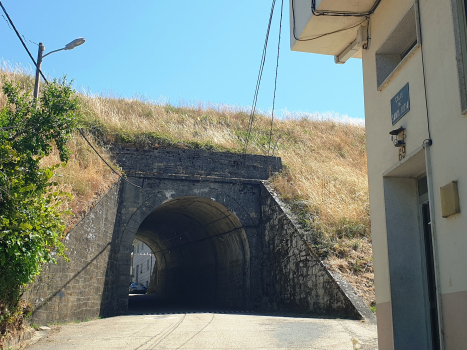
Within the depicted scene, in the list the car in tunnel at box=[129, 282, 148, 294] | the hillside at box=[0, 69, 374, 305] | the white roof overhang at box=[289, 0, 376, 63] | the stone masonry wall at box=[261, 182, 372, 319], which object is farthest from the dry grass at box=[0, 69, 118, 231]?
the car in tunnel at box=[129, 282, 148, 294]

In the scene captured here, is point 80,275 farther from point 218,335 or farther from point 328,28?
point 328,28

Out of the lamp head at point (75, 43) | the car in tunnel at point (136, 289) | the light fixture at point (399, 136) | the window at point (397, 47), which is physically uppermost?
the lamp head at point (75, 43)

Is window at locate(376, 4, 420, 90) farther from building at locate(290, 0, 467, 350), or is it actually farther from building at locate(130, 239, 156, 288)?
building at locate(130, 239, 156, 288)

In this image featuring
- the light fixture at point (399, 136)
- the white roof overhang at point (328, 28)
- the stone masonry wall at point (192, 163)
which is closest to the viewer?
the light fixture at point (399, 136)

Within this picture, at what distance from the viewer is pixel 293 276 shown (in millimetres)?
13812

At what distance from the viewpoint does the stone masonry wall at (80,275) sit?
34.2 ft

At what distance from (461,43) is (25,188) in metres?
6.31

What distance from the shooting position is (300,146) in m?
23.2

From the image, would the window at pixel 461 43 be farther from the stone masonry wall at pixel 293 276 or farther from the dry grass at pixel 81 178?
the dry grass at pixel 81 178

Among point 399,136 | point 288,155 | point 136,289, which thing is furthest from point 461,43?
point 136,289

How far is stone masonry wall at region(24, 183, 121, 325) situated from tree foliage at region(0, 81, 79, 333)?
2.16 m

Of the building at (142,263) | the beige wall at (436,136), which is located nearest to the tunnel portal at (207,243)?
the beige wall at (436,136)

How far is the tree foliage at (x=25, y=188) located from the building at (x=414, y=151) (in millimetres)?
4513

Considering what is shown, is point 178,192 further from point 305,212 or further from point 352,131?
point 352,131
